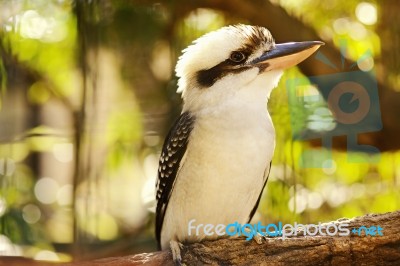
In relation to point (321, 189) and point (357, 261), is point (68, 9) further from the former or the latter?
point (357, 261)

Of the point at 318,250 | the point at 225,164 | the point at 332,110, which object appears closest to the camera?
the point at 318,250

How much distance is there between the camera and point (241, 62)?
59.2 inches

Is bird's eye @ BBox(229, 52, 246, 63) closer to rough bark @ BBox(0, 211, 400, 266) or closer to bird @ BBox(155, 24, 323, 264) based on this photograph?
bird @ BBox(155, 24, 323, 264)

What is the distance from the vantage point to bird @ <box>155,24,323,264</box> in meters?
1.45

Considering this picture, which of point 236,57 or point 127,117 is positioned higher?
point 236,57

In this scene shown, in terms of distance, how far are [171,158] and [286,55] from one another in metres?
0.35

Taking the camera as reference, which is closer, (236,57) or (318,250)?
(318,250)

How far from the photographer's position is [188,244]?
1.50 m

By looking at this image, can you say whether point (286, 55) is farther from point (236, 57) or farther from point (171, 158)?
point (171, 158)

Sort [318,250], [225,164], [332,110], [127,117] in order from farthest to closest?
1. [127,117]
2. [332,110]
3. [225,164]
4. [318,250]

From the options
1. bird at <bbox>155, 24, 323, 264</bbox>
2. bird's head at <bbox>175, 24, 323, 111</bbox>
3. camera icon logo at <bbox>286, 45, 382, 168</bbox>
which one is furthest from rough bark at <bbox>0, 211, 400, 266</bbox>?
camera icon logo at <bbox>286, 45, 382, 168</bbox>

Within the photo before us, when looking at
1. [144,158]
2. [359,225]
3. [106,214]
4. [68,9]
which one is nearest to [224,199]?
[359,225]

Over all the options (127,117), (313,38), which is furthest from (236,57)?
(127,117)

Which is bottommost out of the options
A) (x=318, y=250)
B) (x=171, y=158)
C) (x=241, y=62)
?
(x=318, y=250)
